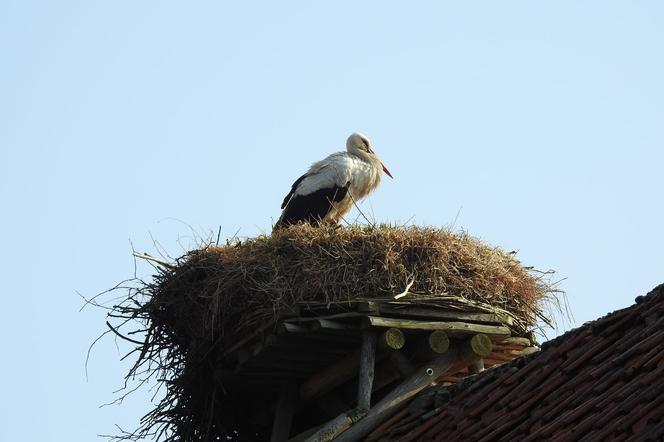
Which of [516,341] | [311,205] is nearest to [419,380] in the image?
[516,341]

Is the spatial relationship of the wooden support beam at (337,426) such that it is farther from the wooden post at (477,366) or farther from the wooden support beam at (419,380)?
the wooden post at (477,366)

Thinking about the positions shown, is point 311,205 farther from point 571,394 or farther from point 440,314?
point 571,394

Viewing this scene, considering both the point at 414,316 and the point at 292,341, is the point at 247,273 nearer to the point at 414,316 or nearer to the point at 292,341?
the point at 292,341

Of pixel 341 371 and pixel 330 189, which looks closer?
pixel 341 371

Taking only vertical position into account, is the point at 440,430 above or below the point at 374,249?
below

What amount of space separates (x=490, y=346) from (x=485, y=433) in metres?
1.99

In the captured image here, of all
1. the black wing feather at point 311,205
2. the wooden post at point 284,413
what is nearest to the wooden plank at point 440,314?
the wooden post at point 284,413

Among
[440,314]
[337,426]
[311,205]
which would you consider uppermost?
[311,205]

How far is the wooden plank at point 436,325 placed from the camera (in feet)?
26.9

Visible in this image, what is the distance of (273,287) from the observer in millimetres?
8531

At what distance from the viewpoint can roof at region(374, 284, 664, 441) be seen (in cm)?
546

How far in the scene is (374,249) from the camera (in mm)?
8758

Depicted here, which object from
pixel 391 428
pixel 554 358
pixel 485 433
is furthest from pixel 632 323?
pixel 391 428

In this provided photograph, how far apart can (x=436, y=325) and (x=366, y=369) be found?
1.75 ft
